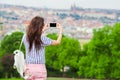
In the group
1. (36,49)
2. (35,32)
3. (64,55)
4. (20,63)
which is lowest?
(64,55)

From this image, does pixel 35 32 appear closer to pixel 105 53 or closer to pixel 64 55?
pixel 105 53

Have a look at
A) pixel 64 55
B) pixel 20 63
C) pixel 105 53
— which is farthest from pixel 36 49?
pixel 64 55

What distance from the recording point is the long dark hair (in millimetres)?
7492

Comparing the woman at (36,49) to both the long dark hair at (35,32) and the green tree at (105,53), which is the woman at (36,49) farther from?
the green tree at (105,53)

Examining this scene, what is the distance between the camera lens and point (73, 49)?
63062mm

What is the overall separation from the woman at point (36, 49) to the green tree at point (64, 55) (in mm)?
53392

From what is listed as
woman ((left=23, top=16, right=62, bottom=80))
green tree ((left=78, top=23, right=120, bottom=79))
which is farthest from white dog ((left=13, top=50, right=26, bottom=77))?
green tree ((left=78, top=23, right=120, bottom=79))

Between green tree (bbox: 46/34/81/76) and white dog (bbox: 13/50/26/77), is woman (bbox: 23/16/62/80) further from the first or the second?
green tree (bbox: 46/34/81/76)

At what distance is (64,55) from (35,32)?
2197 inches

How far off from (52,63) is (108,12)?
283ft

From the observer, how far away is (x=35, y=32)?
7508mm

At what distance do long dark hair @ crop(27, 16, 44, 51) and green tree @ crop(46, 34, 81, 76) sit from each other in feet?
175

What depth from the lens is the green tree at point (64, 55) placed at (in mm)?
62375

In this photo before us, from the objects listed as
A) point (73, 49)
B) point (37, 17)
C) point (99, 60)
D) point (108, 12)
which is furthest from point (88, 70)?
point (108, 12)
